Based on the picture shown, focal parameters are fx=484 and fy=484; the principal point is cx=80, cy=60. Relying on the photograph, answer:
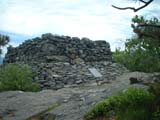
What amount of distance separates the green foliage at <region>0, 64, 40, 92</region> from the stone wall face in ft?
7.77

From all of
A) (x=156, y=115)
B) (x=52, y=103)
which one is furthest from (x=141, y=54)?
(x=156, y=115)

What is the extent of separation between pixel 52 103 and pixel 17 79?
622cm

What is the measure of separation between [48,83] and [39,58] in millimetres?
2872

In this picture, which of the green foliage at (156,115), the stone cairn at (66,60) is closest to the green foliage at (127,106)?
the green foliage at (156,115)

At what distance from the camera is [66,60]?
2486 centimetres

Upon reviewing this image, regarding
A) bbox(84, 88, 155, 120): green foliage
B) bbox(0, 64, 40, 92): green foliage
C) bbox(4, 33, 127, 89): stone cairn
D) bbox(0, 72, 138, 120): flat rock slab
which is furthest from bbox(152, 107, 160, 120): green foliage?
bbox(0, 64, 40, 92): green foliage

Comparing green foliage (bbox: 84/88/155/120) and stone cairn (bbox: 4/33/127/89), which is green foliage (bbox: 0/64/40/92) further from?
green foliage (bbox: 84/88/155/120)

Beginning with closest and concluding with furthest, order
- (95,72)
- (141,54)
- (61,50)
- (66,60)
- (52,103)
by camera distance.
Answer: (52,103) < (95,72) < (66,60) < (61,50) < (141,54)

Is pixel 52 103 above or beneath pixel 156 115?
beneath

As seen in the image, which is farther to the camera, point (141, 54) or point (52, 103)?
point (141, 54)

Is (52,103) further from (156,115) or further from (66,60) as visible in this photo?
(66,60)

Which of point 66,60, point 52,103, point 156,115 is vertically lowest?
point 52,103

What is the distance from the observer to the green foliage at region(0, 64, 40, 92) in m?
21.7

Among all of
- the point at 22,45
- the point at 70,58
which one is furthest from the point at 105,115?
the point at 22,45
